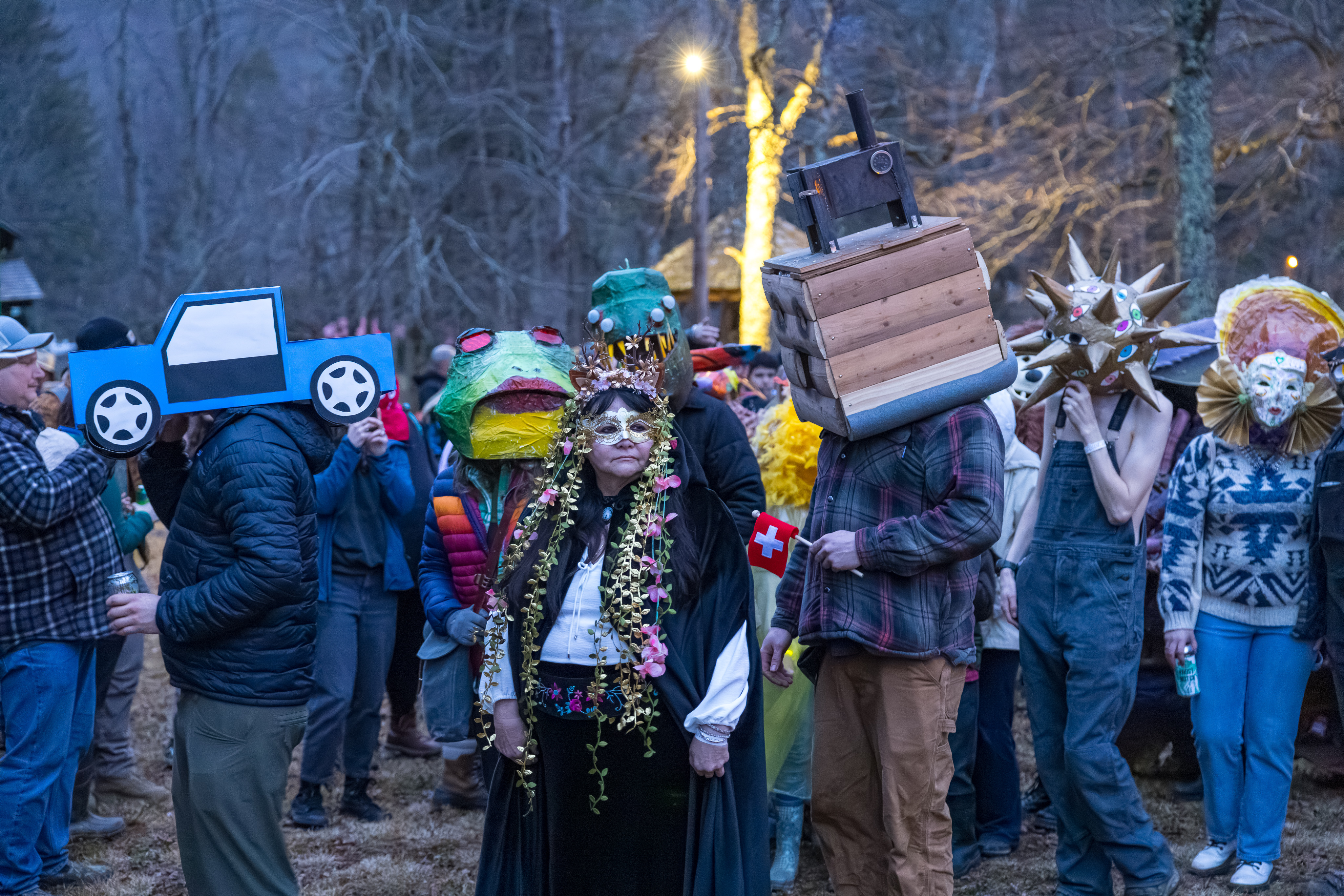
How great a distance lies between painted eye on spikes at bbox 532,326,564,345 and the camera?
13.7 ft

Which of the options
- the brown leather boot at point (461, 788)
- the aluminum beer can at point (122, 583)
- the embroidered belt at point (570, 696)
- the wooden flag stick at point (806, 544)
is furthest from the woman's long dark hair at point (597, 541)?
the brown leather boot at point (461, 788)

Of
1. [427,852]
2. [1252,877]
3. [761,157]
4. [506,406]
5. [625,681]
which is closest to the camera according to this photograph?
[625,681]

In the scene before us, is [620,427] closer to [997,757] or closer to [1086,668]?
[1086,668]

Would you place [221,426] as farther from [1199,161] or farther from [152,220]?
[152,220]

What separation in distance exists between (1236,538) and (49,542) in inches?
177

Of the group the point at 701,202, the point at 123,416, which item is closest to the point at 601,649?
the point at 123,416

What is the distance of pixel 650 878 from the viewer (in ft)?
10.7

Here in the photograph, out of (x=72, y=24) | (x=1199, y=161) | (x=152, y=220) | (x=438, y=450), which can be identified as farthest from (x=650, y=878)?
(x=152, y=220)

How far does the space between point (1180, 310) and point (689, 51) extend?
249 inches

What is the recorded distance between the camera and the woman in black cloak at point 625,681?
123 inches

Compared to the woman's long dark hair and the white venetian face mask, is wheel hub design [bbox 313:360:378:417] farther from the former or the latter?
the white venetian face mask

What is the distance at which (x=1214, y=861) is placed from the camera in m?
4.52

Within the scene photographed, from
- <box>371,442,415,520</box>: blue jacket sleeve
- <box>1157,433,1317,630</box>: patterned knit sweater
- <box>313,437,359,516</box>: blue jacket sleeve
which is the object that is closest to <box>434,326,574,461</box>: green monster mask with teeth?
<box>313,437,359,516</box>: blue jacket sleeve

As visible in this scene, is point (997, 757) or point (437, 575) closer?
point (437, 575)
